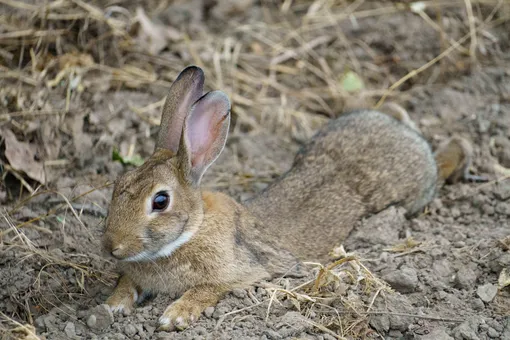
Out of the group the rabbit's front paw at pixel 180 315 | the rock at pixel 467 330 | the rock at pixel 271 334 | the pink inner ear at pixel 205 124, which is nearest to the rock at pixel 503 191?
the rock at pixel 467 330

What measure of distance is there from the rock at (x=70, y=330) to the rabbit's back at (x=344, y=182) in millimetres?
1512

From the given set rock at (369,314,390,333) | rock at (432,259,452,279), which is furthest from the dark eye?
rock at (432,259,452,279)

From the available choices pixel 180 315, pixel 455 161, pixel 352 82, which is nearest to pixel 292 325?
pixel 180 315

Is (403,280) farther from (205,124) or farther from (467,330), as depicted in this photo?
(205,124)

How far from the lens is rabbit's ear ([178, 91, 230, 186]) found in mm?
4584

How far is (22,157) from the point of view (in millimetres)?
5645

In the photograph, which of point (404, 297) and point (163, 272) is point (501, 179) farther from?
point (163, 272)

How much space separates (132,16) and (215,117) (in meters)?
3.37

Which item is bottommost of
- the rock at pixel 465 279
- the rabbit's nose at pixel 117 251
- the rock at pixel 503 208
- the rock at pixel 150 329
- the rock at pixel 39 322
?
the rock at pixel 503 208

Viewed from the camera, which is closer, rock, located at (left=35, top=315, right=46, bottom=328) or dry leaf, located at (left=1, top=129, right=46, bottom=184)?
rock, located at (left=35, top=315, right=46, bottom=328)

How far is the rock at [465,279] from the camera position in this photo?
15.3ft

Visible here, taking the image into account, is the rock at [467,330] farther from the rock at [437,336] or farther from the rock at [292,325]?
the rock at [292,325]

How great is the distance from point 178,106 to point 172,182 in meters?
0.60

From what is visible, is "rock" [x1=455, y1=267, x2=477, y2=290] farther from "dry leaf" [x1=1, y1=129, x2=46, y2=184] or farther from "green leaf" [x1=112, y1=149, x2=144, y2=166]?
"dry leaf" [x1=1, y1=129, x2=46, y2=184]
